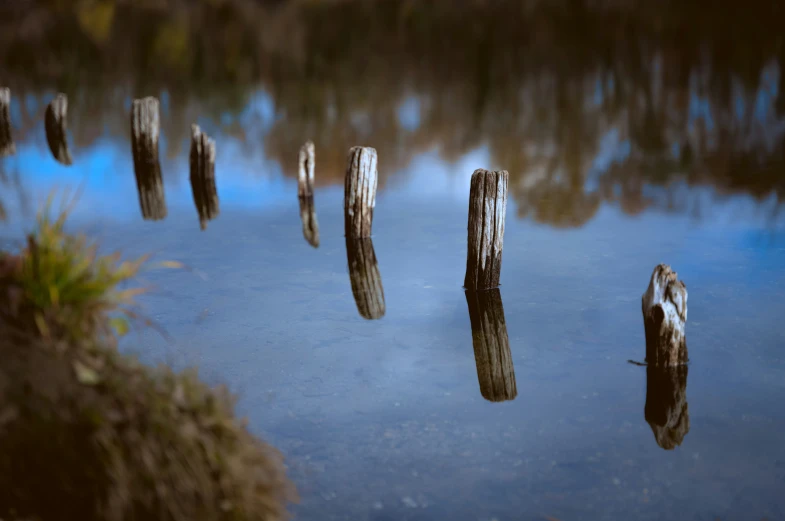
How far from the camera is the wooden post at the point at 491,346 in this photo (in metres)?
8.73

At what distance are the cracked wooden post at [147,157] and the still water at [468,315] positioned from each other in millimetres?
339

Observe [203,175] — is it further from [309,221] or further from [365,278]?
[365,278]

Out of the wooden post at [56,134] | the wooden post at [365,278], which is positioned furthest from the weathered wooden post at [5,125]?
the wooden post at [365,278]

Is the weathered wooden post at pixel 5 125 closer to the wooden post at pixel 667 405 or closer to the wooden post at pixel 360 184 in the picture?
the wooden post at pixel 360 184

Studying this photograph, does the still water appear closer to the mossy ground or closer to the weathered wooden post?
the weathered wooden post

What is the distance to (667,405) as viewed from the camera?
8211 mm

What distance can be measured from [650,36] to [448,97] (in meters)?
23.2

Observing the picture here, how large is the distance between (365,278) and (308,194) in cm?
655

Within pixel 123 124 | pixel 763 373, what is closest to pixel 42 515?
pixel 763 373

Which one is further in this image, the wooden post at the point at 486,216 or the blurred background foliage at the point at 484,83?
the blurred background foliage at the point at 484,83

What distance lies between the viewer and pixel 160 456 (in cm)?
465

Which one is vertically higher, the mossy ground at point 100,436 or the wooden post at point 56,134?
the wooden post at point 56,134

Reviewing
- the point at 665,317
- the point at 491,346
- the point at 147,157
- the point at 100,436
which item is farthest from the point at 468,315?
the point at 147,157

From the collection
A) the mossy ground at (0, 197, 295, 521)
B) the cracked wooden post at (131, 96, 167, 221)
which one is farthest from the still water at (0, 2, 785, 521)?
the mossy ground at (0, 197, 295, 521)
